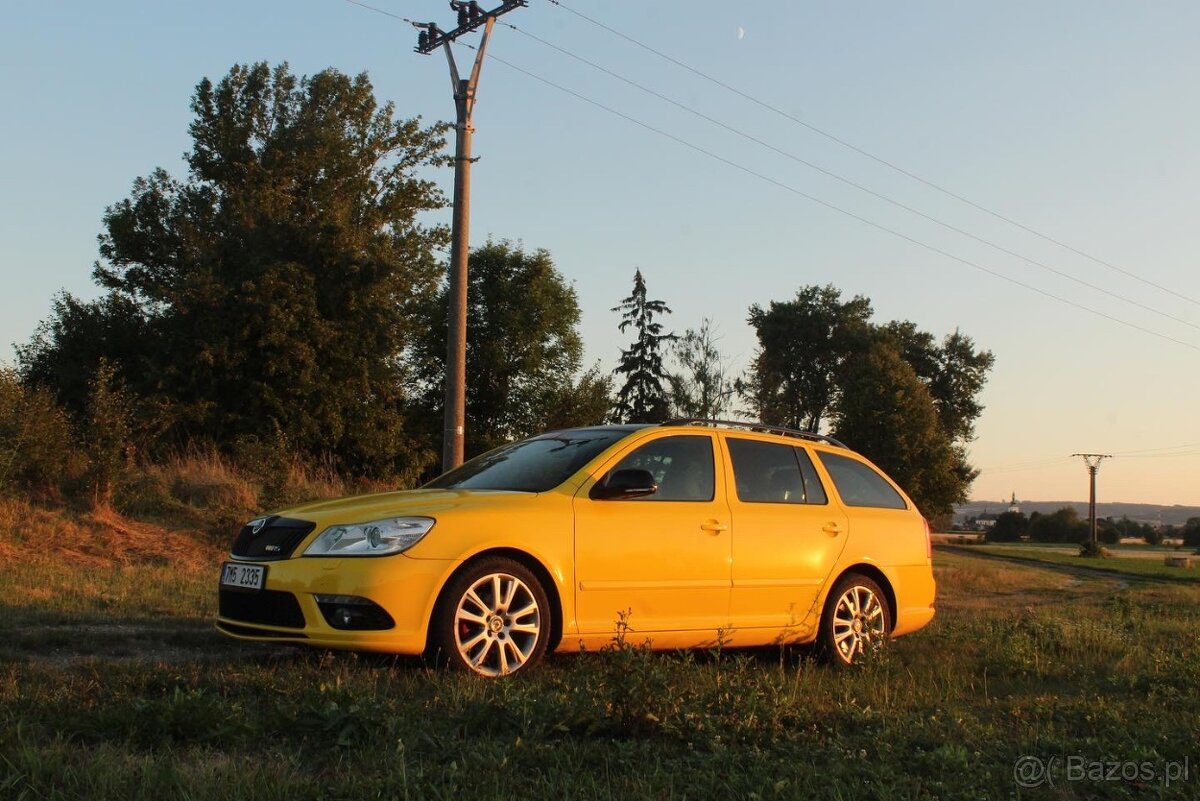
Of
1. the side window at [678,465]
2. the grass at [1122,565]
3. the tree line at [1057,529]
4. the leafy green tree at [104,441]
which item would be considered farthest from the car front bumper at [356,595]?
the tree line at [1057,529]

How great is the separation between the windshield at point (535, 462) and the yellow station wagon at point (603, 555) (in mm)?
18

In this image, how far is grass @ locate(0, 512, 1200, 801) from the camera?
386 cm

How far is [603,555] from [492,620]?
828 millimetres

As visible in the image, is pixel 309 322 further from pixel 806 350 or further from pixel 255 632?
pixel 806 350

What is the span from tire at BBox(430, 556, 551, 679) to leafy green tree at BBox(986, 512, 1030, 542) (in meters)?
100

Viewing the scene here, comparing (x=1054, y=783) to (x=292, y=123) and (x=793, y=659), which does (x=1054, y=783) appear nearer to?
(x=793, y=659)

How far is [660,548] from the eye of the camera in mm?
6797

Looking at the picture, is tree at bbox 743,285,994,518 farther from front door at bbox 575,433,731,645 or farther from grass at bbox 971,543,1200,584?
front door at bbox 575,433,731,645

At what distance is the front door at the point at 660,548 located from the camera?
650 cm

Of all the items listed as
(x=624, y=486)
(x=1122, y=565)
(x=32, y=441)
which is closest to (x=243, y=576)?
(x=624, y=486)

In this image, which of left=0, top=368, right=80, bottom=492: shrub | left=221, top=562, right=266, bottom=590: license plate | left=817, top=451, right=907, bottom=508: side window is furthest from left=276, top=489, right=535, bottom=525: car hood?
left=0, top=368, right=80, bottom=492: shrub

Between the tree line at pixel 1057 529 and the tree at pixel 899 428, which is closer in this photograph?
the tree at pixel 899 428

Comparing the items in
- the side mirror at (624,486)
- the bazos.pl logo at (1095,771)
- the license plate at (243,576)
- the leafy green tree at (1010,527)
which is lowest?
the leafy green tree at (1010,527)

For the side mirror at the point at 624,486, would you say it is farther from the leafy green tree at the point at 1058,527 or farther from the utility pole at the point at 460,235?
the leafy green tree at the point at 1058,527
